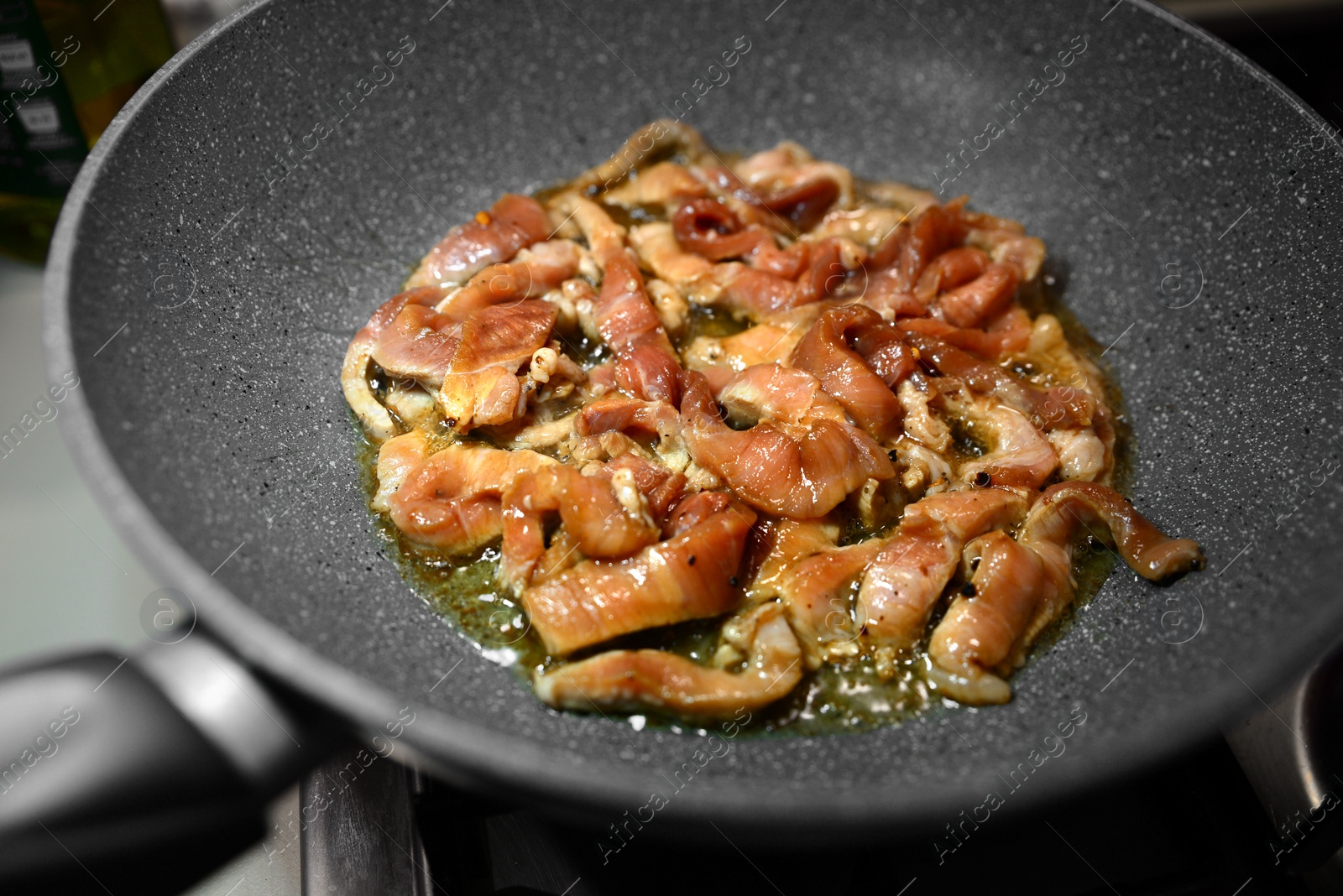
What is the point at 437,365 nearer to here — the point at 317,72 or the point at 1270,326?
the point at 317,72

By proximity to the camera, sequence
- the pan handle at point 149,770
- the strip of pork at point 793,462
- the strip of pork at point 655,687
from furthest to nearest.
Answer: the strip of pork at point 793,462
the strip of pork at point 655,687
the pan handle at point 149,770

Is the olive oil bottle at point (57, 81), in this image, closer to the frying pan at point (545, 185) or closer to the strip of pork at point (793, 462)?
the frying pan at point (545, 185)

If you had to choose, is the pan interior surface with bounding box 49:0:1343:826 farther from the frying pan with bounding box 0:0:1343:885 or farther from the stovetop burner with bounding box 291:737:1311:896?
the stovetop burner with bounding box 291:737:1311:896

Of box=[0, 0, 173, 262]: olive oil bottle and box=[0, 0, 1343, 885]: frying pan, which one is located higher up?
box=[0, 0, 173, 262]: olive oil bottle

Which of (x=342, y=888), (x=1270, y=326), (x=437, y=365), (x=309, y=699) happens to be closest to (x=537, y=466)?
(x=437, y=365)

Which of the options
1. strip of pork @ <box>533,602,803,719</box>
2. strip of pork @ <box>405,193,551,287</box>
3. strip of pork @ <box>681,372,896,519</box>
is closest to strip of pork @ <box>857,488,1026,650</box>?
strip of pork @ <box>681,372,896,519</box>

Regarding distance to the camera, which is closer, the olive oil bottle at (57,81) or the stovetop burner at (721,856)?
the stovetop burner at (721,856)

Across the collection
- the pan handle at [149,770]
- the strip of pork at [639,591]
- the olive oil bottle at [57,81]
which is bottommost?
the strip of pork at [639,591]

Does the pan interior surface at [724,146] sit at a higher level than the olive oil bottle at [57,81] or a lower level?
lower

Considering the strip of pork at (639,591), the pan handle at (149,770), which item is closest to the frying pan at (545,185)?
the pan handle at (149,770)
